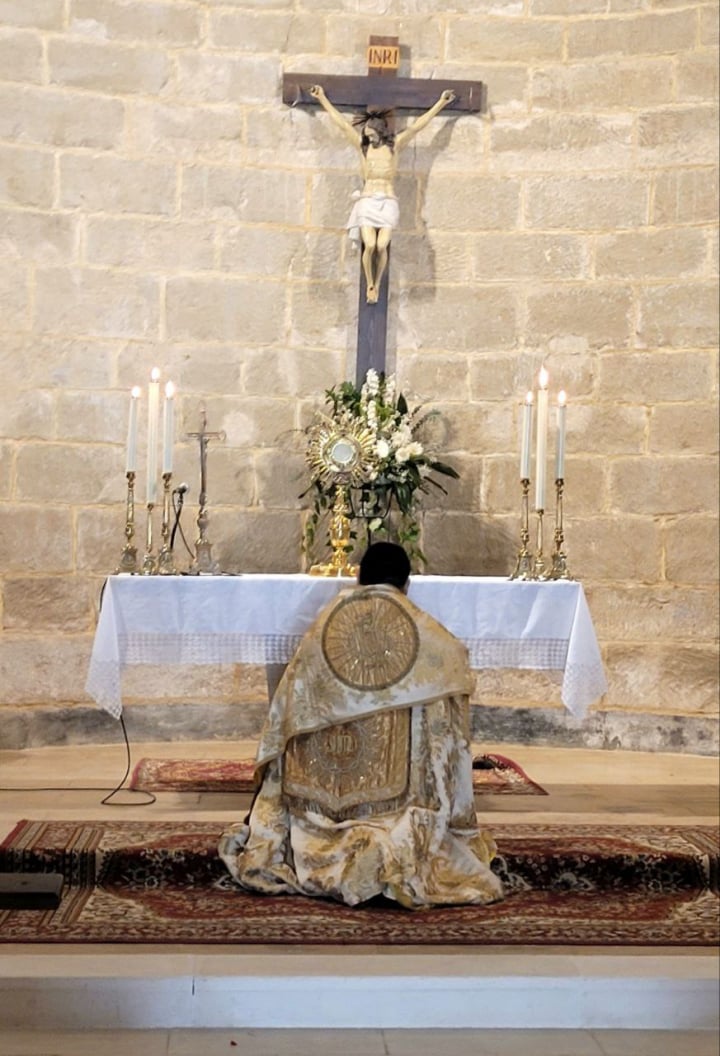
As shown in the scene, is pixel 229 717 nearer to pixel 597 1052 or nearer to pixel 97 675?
pixel 97 675

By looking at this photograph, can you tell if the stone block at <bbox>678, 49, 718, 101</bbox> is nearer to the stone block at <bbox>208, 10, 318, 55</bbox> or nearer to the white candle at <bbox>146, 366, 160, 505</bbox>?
the stone block at <bbox>208, 10, 318, 55</bbox>

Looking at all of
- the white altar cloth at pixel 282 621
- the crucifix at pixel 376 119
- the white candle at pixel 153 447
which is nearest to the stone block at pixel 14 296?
the crucifix at pixel 376 119

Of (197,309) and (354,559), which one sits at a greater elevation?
(197,309)

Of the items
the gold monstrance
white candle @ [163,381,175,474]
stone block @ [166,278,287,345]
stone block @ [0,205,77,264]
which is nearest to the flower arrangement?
the gold monstrance

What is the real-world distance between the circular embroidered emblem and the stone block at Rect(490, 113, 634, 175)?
390 centimetres

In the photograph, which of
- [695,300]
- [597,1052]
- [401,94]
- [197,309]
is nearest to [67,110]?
[197,309]

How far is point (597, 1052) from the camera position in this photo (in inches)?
136

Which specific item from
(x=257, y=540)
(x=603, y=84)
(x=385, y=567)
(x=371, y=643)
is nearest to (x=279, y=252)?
(x=257, y=540)

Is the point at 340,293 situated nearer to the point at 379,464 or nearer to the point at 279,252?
the point at 279,252

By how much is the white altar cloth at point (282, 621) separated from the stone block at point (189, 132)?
318cm

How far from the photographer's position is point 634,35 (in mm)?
7539

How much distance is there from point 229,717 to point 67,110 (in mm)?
3421

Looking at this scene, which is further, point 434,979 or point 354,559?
point 354,559

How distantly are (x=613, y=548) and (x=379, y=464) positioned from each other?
1.81 meters
